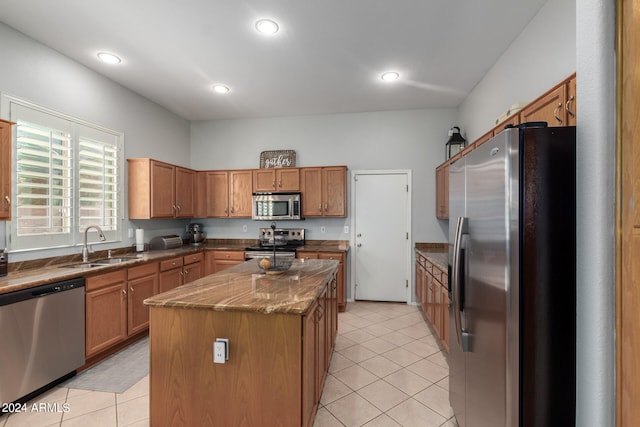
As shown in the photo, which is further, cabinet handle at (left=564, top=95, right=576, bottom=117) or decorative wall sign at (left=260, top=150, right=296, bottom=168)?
decorative wall sign at (left=260, top=150, right=296, bottom=168)

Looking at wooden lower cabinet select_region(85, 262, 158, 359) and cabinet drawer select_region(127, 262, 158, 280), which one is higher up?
cabinet drawer select_region(127, 262, 158, 280)

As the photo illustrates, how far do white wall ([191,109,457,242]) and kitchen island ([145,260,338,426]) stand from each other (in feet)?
10.6

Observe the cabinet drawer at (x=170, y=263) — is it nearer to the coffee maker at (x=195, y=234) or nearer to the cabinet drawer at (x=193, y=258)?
the cabinet drawer at (x=193, y=258)

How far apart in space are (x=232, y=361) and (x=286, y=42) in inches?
107

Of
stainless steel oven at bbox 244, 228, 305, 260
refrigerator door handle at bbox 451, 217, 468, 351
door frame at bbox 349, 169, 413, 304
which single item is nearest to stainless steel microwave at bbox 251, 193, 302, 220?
stainless steel oven at bbox 244, 228, 305, 260

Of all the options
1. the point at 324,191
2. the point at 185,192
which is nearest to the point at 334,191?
the point at 324,191

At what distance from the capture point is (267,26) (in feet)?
8.26

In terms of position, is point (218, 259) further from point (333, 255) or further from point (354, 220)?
point (354, 220)

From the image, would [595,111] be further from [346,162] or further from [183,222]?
[183,222]

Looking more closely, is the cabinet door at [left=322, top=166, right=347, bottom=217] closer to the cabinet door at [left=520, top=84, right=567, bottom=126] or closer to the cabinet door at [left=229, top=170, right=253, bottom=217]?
the cabinet door at [left=229, top=170, right=253, bottom=217]

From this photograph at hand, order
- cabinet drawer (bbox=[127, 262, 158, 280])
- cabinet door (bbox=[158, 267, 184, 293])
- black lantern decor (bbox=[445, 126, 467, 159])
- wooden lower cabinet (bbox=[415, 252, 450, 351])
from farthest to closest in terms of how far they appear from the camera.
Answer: black lantern decor (bbox=[445, 126, 467, 159]) → cabinet door (bbox=[158, 267, 184, 293]) → cabinet drawer (bbox=[127, 262, 158, 280]) → wooden lower cabinet (bbox=[415, 252, 450, 351])

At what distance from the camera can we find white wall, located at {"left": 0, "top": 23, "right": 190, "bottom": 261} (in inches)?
102

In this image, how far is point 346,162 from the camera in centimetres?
480

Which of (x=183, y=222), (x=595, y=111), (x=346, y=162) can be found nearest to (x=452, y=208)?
(x=595, y=111)
